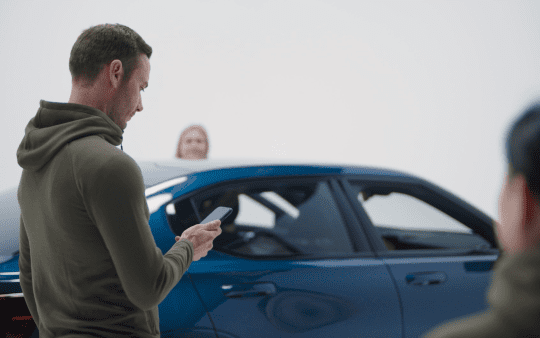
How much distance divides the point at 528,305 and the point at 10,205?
209 centimetres

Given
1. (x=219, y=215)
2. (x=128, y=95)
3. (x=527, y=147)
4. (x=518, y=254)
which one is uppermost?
(x=128, y=95)

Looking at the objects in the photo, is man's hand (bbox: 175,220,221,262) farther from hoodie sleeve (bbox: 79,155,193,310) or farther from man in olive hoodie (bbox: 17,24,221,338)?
hoodie sleeve (bbox: 79,155,193,310)

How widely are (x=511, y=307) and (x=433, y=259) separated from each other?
6.42ft

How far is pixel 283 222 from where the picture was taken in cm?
340

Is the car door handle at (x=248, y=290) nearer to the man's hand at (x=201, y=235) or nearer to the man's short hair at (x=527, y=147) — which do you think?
the man's hand at (x=201, y=235)

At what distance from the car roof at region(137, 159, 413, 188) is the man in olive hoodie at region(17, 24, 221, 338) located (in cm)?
86

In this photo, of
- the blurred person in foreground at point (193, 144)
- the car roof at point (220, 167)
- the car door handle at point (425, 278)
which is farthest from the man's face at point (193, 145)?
the car door handle at point (425, 278)

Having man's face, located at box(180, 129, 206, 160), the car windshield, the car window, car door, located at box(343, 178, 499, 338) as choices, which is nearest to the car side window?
car door, located at box(343, 178, 499, 338)

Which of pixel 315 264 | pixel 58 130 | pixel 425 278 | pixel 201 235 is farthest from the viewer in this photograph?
pixel 425 278

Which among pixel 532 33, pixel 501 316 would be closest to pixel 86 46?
pixel 501 316

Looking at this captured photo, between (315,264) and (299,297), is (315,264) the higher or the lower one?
the higher one

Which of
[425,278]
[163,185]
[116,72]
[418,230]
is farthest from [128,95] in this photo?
[418,230]

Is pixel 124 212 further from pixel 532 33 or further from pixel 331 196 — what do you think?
pixel 532 33

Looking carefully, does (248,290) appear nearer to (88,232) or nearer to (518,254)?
(88,232)
